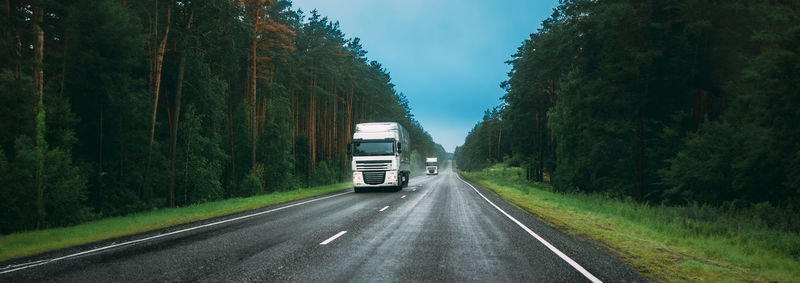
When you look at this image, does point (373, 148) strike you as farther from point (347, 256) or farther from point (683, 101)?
point (683, 101)

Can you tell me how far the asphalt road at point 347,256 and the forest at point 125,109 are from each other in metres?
9.80

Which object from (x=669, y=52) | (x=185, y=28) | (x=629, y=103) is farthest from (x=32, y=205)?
(x=669, y=52)

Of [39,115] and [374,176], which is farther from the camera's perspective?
[374,176]

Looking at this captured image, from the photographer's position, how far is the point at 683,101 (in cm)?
2252

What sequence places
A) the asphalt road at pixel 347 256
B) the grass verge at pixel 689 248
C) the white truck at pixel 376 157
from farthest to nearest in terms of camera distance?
the white truck at pixel 376 157 → the grass verge at pixel 689 248 → the asphalt road at pixel 347 256

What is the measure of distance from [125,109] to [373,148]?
1279cm

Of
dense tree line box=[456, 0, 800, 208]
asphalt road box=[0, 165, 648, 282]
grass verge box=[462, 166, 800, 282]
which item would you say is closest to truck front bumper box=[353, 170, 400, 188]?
grass verge box=[462, 166, 800, 282]

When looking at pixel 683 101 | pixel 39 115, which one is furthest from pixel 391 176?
pixel 683 101

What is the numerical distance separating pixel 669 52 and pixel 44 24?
29792 mm

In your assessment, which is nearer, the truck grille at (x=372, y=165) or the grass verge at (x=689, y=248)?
the grass verge at (x=689, y=248)

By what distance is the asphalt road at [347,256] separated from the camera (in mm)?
5430

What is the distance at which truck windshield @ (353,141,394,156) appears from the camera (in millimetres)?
22875

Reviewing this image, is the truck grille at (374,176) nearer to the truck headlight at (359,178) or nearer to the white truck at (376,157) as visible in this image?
Result: the white truck at (376,157)

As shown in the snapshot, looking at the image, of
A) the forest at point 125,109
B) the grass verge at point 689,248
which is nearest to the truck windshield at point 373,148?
the forest at point 125,109
